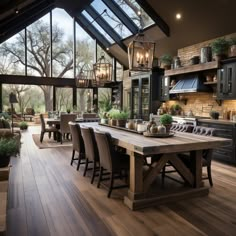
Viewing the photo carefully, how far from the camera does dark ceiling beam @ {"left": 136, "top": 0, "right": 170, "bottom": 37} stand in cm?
720

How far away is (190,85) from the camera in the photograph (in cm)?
690

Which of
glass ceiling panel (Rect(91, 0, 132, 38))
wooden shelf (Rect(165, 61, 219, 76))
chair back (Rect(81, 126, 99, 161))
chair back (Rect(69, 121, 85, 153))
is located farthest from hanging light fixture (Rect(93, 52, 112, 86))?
glass ceiling panel (Rect(91, 0, 132, 38))

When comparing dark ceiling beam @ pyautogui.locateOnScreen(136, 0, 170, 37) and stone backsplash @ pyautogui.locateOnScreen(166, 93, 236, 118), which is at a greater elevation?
dark ceiling beam @ pyautogui.locateOnScreen(136, 0, 170, 37)

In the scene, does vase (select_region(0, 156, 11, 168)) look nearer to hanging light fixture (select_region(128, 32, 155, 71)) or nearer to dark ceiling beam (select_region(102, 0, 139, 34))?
hanging light fixture (select_region(128, 32, 155, 71))

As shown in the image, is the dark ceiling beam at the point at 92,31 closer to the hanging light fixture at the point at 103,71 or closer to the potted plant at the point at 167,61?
the potted plant at the point at 167,61

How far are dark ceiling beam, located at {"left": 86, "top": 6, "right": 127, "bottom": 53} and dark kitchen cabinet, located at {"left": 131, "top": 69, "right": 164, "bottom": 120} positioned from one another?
173 centimetres

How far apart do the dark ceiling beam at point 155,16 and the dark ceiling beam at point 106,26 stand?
311 centimetres

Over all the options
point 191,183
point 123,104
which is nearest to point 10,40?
point 123,104

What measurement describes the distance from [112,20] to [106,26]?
28.2 inches

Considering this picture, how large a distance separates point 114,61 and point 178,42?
5642 millimetres

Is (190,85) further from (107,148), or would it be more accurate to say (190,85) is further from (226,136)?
(107,148)

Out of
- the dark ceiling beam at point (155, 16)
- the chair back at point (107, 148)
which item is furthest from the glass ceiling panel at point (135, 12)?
the chair back at point (107, 148)

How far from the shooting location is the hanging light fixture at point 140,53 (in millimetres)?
3980

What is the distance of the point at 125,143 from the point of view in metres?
3.26
